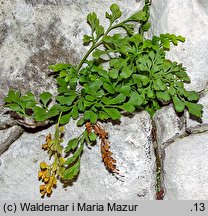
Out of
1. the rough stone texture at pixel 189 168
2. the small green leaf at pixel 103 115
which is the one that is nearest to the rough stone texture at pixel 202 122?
the rough stone texture at pixel 189 168

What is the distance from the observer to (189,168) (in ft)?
8.35

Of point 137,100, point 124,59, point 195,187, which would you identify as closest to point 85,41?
point 124,59

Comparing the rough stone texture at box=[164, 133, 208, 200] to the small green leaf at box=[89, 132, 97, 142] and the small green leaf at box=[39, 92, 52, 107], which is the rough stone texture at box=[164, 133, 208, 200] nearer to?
the small green leaf at box=[89, 132, 97, 142]

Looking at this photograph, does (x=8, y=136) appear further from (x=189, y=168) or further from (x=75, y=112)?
(x=189, y=168)

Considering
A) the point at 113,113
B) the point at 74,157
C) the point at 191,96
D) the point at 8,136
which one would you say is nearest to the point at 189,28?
the point at 191,96

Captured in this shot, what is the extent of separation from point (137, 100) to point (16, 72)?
0.70 metres

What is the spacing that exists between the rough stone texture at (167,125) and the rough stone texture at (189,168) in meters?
0.05

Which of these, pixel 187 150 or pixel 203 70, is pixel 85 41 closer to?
pixel 203 70

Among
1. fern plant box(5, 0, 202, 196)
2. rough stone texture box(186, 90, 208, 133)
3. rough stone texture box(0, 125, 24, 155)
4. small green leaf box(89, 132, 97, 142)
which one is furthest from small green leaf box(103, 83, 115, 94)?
rough stone texture box(0, 125, 24, 155)

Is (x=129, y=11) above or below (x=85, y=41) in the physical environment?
above

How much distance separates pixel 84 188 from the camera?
104 inches

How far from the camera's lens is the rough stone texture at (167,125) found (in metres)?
2.59

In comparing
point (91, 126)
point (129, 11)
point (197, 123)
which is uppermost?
point (129, 11)

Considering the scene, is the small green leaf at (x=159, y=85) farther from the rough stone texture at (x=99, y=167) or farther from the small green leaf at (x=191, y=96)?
the rough stone texture at (x=99, y=167)
